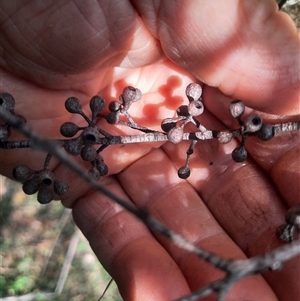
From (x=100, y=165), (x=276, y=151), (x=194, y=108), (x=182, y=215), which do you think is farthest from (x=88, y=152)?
(x=276, y=151)

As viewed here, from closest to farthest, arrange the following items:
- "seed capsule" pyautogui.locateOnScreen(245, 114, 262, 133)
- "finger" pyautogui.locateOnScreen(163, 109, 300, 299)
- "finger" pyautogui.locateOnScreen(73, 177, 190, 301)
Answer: "seed capsule" pyautogui.locateOnScreen(245, 114, 262, 133)
"finger" pyautogui.locateOnScreen(163, 109, 300, 299)
"finger" pyautogui.locateOnScreen(73, 177, 190, 301)

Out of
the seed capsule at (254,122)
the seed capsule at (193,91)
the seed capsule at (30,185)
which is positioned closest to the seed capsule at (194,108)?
the seed capsule at (193,91)

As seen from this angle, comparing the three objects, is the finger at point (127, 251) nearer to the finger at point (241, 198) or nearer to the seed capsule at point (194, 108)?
the finger at point (241, 198)

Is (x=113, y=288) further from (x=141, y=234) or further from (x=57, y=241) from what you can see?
(x=141, y=234)

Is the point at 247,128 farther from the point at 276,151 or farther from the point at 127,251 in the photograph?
the point at 127,251

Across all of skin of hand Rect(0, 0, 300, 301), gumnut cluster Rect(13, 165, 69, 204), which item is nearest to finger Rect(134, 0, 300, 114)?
skin of hand Rect(0, 0, 300, 301)

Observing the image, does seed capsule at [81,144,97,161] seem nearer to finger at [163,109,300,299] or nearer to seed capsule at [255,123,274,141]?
seed capsule at [255,123,274,141]

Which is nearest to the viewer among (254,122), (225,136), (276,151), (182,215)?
(254,122)

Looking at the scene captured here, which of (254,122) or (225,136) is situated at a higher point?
(254,122)
